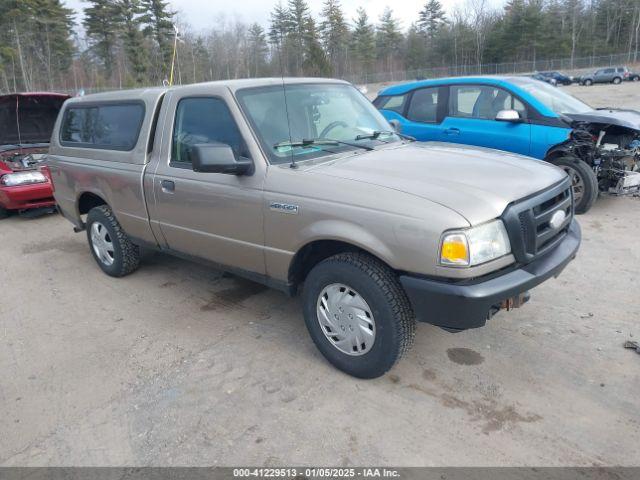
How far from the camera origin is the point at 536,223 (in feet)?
9.44

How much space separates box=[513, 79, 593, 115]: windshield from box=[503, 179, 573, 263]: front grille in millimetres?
4017

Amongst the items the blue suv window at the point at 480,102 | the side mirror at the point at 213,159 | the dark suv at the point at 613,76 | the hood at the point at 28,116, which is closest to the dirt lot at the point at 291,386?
the side mirror at the point at 213,159

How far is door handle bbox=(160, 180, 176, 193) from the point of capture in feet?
13.4

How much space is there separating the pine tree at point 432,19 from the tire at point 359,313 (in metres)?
86.7

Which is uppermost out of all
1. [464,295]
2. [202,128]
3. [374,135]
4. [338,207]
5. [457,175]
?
[202,128]

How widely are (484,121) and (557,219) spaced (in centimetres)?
405

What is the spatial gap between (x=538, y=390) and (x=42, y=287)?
4.89 meters

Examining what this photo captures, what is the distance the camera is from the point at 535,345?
3539 mm

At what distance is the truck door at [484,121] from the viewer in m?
6.60

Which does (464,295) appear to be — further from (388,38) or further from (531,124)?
(388,38)

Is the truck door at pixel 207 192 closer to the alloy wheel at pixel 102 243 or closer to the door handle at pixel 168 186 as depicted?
the door handle at pixel 168 186

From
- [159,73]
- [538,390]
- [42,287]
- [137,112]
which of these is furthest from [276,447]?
[159,73]

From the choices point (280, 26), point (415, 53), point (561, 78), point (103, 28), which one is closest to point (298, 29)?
point (280, 26)

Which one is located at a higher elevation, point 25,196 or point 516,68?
point 516,68
